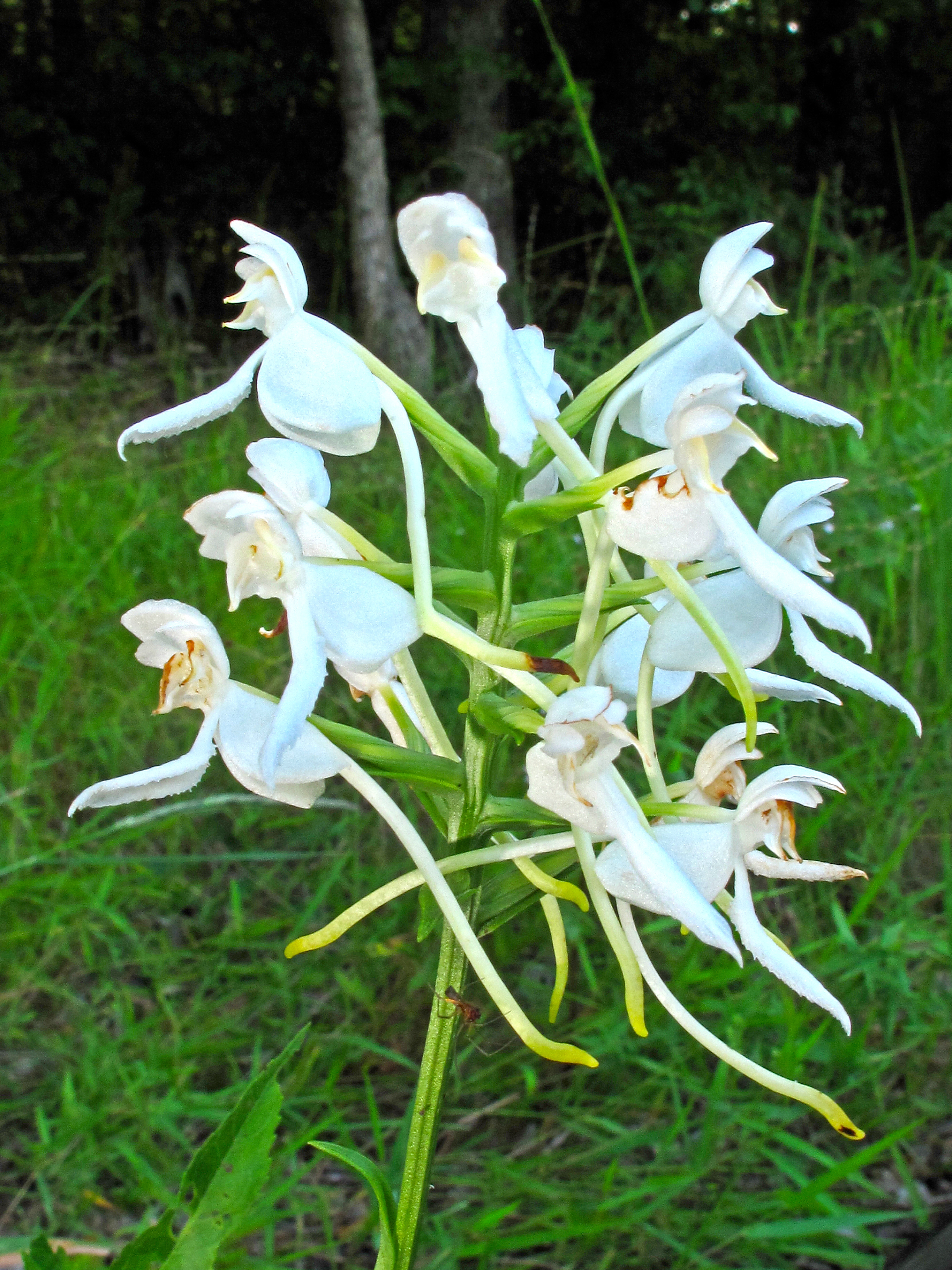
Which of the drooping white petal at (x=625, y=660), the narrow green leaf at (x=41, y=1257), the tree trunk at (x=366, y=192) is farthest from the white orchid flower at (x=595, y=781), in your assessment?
the tree trunk at (x=366, y=192)

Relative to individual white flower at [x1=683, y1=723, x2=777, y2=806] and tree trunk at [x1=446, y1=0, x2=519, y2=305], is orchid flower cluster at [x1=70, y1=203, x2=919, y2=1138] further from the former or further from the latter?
tree trunk at [x1=446, y1=0, x2=519, y2=305]

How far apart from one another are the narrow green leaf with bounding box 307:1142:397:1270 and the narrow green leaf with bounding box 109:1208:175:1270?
0.12 m

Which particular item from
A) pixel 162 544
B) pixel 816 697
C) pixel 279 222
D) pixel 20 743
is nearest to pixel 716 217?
pixel 279 222

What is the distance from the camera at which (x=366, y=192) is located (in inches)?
206

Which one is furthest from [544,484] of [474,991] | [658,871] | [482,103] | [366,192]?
[482,103]

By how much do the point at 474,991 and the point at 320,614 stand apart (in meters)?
1.27

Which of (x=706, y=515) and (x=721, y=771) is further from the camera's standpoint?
(x=721, y=771)

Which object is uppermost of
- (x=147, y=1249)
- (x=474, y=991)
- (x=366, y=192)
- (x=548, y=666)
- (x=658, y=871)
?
(x=366, y=192)

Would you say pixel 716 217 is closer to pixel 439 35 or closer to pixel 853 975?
pixel 439 35

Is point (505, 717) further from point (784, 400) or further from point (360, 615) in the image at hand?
point (784, 400)

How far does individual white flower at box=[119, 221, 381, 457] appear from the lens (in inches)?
25.9

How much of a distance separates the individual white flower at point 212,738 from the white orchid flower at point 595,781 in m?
0.14

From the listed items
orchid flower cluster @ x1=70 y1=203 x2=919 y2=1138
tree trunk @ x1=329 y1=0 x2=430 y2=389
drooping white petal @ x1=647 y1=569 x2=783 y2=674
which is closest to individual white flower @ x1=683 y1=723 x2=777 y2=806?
orchid flower cluster @ x1=70 y1=203 x2=919 y2=1138

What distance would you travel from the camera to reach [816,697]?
704 millimetres
